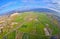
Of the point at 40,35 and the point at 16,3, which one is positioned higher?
the point at 16,3

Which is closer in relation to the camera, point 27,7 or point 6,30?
point 6,30

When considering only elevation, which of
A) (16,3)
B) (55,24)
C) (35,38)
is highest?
(16,3)

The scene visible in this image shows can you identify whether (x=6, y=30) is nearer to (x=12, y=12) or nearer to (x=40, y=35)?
(x=12, y=12)

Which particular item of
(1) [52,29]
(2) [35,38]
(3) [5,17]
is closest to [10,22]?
(3) [5,17]

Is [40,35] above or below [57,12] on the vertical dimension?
below

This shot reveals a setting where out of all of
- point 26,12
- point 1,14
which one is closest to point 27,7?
point 26,12

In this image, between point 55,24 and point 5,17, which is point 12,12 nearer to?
point 5,17
